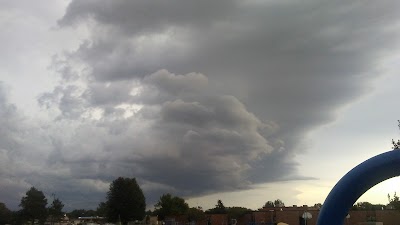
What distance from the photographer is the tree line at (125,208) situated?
116m

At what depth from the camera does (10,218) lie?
16188 cm

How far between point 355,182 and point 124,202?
10443cm

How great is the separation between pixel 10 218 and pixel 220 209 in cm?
7318

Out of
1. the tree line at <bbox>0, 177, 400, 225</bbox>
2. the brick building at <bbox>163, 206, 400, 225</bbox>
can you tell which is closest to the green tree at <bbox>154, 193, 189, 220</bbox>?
the tree line at <bbox>0, 177, 400, 225</bbox>

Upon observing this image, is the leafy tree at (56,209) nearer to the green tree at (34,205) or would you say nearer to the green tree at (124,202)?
the green tree at (34,205)

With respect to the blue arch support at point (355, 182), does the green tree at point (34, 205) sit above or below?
above

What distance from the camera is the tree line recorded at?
116062 mm

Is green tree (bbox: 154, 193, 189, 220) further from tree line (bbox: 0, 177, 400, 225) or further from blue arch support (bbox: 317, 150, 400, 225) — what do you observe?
blue arch support (bbox: 317, 150, 400, 225)

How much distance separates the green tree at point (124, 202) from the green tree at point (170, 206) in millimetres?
22185

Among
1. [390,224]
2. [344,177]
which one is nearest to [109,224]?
[390,224]

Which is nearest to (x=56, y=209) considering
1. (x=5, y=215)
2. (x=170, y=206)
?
(x=5, y=215)

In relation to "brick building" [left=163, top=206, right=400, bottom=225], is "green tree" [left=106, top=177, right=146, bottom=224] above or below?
above

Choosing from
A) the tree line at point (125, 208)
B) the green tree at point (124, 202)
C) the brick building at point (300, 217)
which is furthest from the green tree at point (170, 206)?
the brick building at point (300, 217)

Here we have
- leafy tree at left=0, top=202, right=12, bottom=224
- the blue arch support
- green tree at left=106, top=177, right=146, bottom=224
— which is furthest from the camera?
leafy tree at left=0, top=202, right=12, bottom=224
